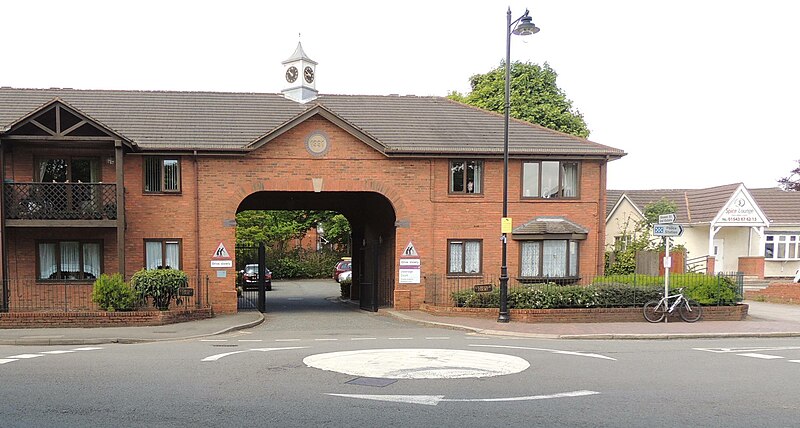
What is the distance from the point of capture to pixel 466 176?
72.1 ft

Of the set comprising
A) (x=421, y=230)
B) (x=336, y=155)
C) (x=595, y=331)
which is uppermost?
(x=336, y=155)

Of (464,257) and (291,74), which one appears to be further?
(291,74)

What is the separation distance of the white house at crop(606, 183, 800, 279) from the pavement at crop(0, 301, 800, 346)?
1420cm

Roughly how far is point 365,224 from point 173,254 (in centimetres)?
827

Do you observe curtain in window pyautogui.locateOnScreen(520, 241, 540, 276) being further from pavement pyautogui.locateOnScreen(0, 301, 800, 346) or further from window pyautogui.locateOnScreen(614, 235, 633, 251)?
window pyautogui.locateOnScreen(614, 235, 633, 251)

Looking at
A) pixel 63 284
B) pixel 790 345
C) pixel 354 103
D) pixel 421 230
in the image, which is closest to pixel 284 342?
pixel 421 230

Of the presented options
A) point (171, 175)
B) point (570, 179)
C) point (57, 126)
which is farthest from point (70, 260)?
point (570, 179)

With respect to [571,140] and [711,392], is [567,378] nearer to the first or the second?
[711,392]

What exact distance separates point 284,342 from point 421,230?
8.51m

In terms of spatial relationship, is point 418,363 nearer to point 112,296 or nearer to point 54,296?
point 112,296

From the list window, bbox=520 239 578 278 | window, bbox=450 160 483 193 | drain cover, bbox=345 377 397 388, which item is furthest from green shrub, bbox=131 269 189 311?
window, bbox=520 239 578 278

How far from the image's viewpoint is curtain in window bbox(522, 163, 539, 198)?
22219mm

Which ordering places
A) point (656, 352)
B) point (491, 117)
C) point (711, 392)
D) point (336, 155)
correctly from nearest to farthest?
point (711, 392)
point (656, 352)
point (336, 155)
point (491, 117)

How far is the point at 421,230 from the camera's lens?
21438 millimetres
